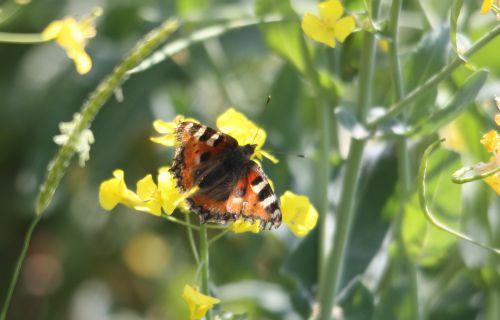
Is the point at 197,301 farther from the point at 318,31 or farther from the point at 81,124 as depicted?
the point at 318,31

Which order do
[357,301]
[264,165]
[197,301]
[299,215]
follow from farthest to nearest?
1. [264,165]
2. [357,301]
3. [299,215]
4. [197,301]

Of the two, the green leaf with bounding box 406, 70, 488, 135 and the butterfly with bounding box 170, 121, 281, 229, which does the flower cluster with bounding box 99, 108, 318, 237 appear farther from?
the green leaf with bounding box 406, 70, 488, 135

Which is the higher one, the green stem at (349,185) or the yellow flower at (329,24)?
the yellow flower at (329,24)

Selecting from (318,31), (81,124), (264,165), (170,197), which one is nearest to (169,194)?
(170,197)

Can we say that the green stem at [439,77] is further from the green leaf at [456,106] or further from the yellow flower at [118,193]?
the yellow flower at [118,193]

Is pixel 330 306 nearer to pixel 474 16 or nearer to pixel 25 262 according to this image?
pixel 474 16

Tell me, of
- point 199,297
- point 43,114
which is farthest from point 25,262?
point 199,297

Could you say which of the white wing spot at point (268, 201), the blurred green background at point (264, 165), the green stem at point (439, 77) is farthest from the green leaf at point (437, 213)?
the white wing spot at point (268, 201)
